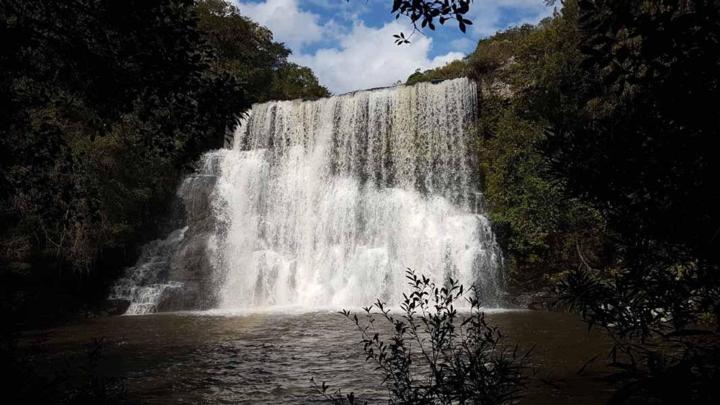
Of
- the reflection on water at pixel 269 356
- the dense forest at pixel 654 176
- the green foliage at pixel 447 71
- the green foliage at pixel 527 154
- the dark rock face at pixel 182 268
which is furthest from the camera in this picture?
the green foliage at pixel 447 71

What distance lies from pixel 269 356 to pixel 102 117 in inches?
239

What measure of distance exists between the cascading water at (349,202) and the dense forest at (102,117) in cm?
325

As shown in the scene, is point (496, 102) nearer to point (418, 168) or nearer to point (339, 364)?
point (418, 168)

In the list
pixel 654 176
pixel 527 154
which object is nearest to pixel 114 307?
pixel 527 154

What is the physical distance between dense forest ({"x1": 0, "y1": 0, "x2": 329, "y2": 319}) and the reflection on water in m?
2.25

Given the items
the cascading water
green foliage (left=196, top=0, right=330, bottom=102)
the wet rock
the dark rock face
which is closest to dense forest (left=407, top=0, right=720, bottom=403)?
the cascading water

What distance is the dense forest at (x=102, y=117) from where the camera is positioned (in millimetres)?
4234

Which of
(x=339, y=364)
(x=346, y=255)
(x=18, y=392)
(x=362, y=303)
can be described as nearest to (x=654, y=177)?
(x=18, y=392)

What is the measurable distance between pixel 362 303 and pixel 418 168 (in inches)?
290

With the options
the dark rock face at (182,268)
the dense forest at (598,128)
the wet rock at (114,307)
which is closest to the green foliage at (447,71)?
the dark rock face at (182,268)

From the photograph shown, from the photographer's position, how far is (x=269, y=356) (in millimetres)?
9398

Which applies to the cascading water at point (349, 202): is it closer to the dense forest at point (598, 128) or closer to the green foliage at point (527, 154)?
the green foliage at point (527, 154)

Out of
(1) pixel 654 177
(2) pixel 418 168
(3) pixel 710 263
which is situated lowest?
(3) pixel 710 263

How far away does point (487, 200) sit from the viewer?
21547mm
